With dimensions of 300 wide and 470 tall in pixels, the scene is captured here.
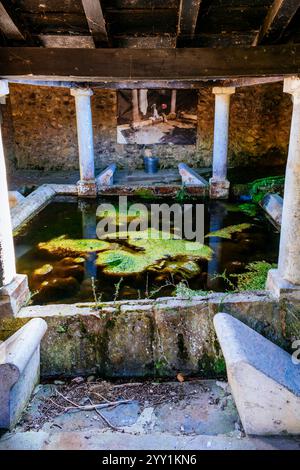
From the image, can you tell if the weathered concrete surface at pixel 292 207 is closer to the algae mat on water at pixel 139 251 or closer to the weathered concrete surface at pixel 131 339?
the weathered concrete surface at pixel 131 339

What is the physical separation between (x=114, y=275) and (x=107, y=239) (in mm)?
1443

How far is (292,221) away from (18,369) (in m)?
2.80

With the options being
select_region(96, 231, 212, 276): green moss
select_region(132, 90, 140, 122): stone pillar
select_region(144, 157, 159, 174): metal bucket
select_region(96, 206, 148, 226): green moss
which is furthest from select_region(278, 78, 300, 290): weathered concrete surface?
select_region(132, 90, 140, 122): stone pillar

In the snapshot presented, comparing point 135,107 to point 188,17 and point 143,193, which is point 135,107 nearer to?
point 143,193

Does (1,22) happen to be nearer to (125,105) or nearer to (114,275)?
(114,275)

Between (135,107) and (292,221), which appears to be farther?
(135,107)

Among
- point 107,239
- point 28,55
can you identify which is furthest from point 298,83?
point 107,239

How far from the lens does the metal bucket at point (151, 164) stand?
11367mm

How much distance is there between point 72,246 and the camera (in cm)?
621

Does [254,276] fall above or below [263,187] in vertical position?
below

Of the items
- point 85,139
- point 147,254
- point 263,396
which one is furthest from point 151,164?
point 263,396

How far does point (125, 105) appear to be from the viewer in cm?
1190

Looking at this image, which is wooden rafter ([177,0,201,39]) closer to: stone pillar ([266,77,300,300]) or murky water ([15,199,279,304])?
stone pillar ([266,77,300,300])

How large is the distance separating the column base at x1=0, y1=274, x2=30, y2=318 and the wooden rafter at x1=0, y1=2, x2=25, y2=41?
2229 mm
